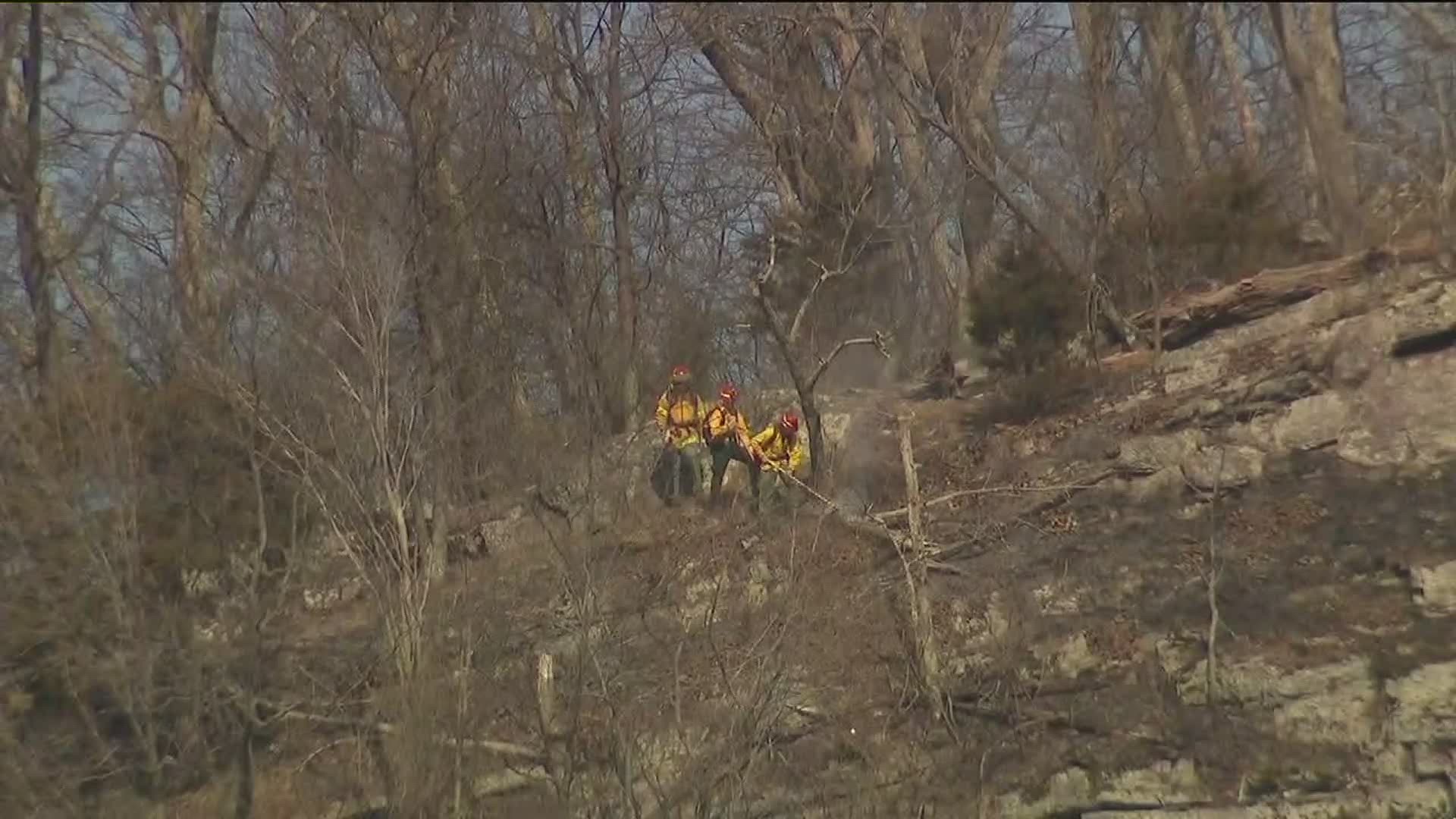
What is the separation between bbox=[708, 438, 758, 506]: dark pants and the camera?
45.0 feet

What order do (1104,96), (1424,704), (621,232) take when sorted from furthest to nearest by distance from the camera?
1. (621,232)
2. (1104,96)
3. (1424,704)

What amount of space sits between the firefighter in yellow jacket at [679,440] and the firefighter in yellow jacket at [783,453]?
0.51 m

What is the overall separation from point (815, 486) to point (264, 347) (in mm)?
4726

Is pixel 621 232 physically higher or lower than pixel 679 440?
higher

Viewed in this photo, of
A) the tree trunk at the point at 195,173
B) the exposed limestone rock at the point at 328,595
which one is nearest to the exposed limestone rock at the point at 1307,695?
the exposed limestone rock at the point at 328,595

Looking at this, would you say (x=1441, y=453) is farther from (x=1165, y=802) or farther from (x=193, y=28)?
(x=193, y=28)

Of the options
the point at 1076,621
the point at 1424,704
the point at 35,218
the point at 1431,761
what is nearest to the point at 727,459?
the point at 1076,621

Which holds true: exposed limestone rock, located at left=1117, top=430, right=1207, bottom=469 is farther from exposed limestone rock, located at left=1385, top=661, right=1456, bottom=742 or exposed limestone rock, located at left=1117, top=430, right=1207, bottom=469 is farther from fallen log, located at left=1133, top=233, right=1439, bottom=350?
exposed limestone rock, located at left=1385, top=661, right=1456, bottom=742

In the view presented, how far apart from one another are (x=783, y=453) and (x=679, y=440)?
39.5 inches

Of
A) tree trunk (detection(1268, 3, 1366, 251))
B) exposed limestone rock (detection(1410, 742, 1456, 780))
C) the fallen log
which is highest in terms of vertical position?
tree trunk (detection(1268, 3, 1366, 251))

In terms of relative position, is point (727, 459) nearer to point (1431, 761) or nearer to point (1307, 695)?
point (1307, 695)

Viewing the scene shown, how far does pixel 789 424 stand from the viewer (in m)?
14.3

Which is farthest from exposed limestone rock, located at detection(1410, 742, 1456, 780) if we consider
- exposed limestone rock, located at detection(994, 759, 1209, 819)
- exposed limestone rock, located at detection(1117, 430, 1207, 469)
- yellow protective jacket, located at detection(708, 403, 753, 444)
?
yellow protective jacket, located at detection(708, 403, 753, 444)

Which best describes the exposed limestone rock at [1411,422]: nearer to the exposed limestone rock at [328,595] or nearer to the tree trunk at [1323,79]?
the tree trunk at [1323,79]
